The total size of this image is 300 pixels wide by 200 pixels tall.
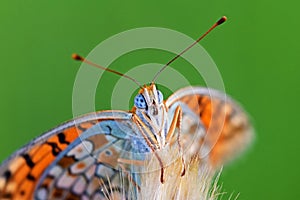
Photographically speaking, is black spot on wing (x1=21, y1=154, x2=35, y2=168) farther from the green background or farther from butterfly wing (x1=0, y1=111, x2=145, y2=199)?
the green background

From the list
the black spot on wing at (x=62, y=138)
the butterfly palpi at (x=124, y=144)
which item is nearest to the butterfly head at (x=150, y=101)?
the butterfly palpi at (x=124, y=144)

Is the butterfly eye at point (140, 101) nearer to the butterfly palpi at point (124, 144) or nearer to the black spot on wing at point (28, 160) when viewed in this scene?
the butterfly palpi at point (124, 144)

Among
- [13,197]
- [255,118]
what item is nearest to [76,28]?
[255,118]

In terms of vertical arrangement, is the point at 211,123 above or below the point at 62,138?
below

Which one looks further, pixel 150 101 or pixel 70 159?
pixel 70 159

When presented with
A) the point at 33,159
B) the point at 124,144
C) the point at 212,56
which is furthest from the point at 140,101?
the point at 212,56

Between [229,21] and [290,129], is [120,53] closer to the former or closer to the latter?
[229,21]

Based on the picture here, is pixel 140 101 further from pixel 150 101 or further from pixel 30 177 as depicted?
pixel 30 177
